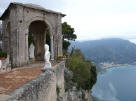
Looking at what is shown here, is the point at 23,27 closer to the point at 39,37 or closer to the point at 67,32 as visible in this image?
the point at 39,37

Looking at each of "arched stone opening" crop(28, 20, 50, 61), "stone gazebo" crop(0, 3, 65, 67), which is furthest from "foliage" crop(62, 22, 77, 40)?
"stone gazebo" crop(0, 3, 65, 67)

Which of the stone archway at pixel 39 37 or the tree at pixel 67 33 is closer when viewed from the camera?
the stone archway at pixel 39 37

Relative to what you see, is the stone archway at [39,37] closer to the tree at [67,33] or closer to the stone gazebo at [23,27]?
the stone gazebo at [23,27]

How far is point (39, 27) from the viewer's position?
1661 cm

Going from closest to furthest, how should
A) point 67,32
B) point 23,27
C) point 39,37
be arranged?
point 23,27, point 39,37, point 67,32

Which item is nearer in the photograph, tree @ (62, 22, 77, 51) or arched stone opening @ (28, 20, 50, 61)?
arched stone opening @ (28, 20, 50, 61)

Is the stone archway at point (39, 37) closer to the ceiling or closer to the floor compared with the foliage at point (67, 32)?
closer to the floor

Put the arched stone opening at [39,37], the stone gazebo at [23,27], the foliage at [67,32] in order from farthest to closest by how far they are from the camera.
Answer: the foliage at [67,32] < the arched stone opening at [39,37] < the stone gazebo at [23,27]

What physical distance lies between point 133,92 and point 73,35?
110 feet

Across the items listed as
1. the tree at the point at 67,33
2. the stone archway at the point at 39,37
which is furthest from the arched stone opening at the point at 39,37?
the tree at the point at 67,33

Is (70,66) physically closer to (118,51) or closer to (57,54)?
(57,54)

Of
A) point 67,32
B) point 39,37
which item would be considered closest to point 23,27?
point 39,37

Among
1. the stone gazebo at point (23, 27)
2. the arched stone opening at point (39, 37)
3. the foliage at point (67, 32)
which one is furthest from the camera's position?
the foliage at point (67, 32)

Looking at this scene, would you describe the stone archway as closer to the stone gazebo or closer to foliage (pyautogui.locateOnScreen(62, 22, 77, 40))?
the stone gazebo
